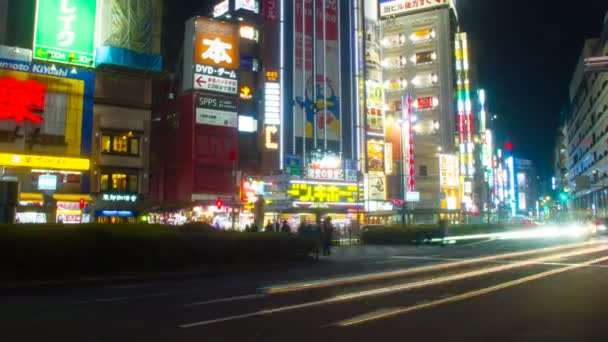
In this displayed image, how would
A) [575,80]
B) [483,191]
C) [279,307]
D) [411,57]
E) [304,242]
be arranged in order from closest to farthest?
[279,307] < [304,242] < [411,57] < [483,191] < [575,80]

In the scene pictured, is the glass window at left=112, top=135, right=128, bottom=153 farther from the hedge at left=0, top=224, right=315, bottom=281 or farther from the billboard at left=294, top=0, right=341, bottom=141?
the hedge at left=0, top=224, right=315, bottom=281

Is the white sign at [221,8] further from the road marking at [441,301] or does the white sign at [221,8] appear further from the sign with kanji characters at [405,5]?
the road marking at [441,301]

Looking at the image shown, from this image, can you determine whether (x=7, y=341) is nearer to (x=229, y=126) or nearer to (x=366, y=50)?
(x=229, y=126)

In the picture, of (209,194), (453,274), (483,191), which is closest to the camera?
(453,274)

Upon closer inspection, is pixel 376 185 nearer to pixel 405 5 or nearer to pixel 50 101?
pixel 405 5

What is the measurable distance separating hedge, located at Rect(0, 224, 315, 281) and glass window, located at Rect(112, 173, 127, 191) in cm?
2833

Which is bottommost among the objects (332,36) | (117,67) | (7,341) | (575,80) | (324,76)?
(7,341)

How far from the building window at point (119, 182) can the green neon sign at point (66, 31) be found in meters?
9.59

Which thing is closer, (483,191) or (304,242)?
(304,242)

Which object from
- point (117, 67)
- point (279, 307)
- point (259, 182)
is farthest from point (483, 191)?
point (279, 307)

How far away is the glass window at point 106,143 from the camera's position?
151 ft

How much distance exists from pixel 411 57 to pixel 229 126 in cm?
4585

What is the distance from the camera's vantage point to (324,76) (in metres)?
63.8

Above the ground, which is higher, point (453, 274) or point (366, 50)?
point (366, 50)
